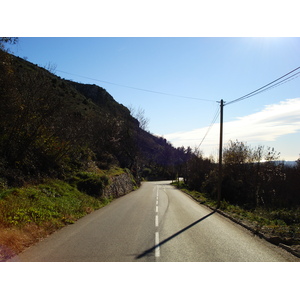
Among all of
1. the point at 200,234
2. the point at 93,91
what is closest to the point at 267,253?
the point at 200,234

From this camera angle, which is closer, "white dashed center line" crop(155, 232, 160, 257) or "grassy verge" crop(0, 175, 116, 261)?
"white dashed center line" crop(155, 232, 160, 257)

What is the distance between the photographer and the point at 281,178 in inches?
1359

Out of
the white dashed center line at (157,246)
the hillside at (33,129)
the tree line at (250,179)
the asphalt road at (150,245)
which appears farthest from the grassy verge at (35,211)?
the tree line at (250,179)

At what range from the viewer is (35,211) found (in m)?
9.39

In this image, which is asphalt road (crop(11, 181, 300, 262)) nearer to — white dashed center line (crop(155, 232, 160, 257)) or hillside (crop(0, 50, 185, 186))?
white dashed center line (crop(155, 232, 160, 257))

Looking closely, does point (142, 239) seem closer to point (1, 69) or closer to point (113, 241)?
point (113, 241)

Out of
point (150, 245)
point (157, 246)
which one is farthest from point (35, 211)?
point (157, 246)

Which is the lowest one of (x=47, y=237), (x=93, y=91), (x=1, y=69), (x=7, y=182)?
(x=47, y=237)

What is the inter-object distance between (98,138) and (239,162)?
19.3 metres

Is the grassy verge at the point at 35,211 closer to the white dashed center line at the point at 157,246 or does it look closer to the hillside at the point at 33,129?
the hillside at the point at 33,129

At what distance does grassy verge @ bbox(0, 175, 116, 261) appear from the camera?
6.97 metres

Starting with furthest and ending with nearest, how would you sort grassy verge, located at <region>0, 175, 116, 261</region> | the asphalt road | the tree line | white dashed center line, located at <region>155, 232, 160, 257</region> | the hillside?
the tree line < the hillside < grassy verge, located at <region>0, 175, 116, 261</region> < white dashed center line, located at <region>155, 232, 160, 257</region> < the asphalt road

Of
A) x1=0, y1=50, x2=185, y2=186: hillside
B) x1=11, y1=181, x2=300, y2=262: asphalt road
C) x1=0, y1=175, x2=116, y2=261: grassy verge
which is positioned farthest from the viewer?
x1=0, y1=50, x2=185, y2=186: hillside

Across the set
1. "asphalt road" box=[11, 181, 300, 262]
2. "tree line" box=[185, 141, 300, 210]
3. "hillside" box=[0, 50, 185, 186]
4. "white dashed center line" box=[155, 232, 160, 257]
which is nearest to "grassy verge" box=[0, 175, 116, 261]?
"asphalt road" box=[11, 181, 300, 262]
